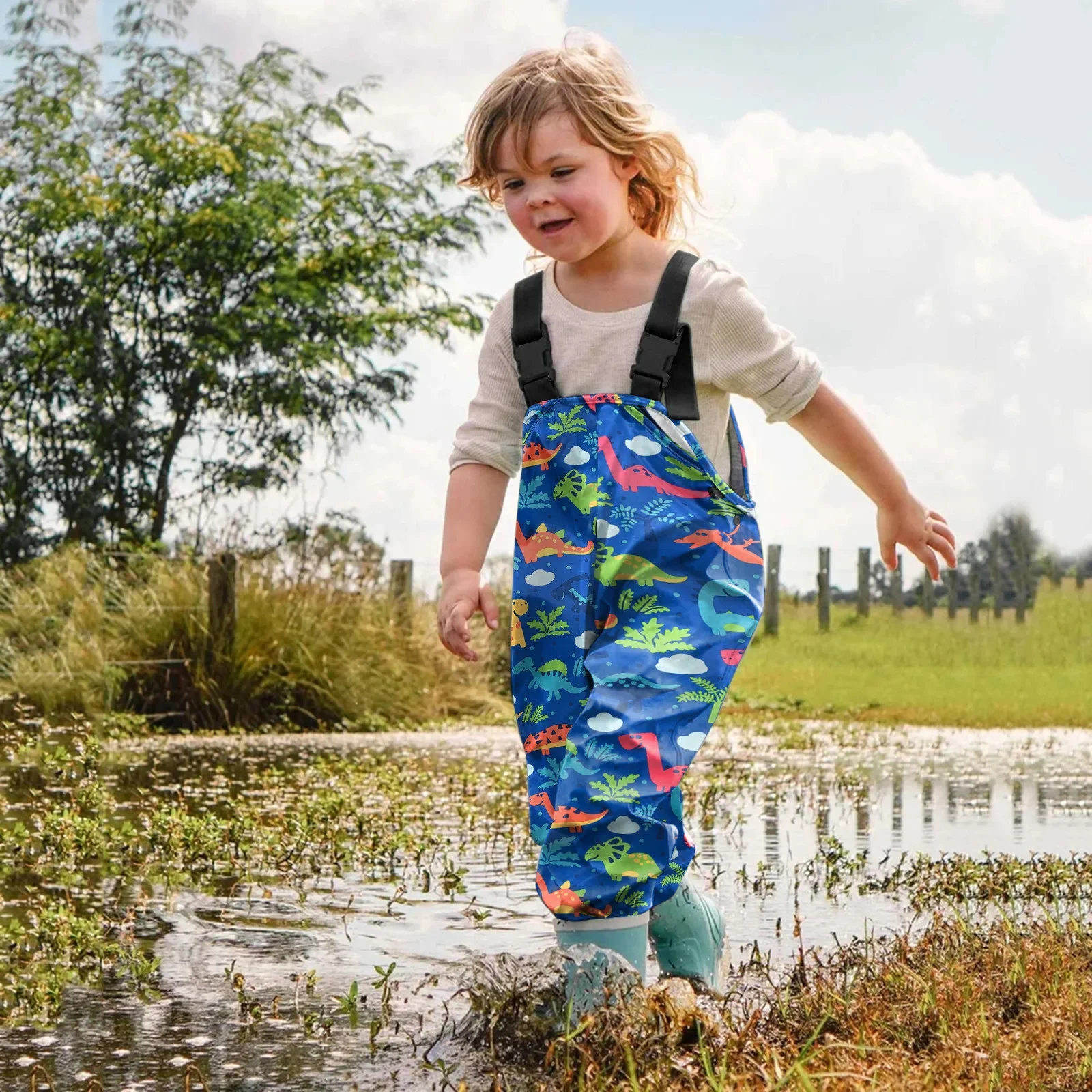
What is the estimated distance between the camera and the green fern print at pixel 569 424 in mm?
2994

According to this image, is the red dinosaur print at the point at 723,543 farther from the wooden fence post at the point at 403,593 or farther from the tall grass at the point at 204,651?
the wooden fence post at the point at 403,593

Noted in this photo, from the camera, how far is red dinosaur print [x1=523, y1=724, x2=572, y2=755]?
2.93m

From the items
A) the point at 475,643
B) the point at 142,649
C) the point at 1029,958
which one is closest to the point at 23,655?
the point at 142,649

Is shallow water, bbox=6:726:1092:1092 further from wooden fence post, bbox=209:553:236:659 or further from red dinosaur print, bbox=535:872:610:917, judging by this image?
wooden fence post, bbox=209:553:236:659

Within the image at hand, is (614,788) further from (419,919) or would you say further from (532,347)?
(419,919)

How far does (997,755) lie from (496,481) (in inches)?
273

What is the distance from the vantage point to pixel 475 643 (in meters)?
13.5

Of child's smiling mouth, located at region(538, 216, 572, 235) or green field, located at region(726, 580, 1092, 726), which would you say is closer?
child's smiling mouth, located at region(538, 216, 572, 235)

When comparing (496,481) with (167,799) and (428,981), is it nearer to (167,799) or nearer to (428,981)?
(428,981)

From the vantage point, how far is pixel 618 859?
2.68 meters

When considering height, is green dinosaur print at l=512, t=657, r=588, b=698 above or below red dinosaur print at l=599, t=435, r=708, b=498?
below

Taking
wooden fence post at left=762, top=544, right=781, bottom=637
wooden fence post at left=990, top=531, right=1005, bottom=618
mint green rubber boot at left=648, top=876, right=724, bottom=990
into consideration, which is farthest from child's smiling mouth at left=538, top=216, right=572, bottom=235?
wooden fence post at left=990, top=531, right=1005, bottom=618

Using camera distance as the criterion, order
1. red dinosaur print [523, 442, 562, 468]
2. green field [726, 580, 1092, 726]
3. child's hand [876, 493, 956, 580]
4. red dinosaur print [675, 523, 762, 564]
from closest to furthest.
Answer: red dinosaur print [675, 523, 762, 564] → red dinosaur print [523, 442, 562, 468] → child's hand [876, 493, 956, 580] → green field [726, 580, 1092, 726]

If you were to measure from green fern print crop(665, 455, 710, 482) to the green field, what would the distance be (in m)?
10.0
